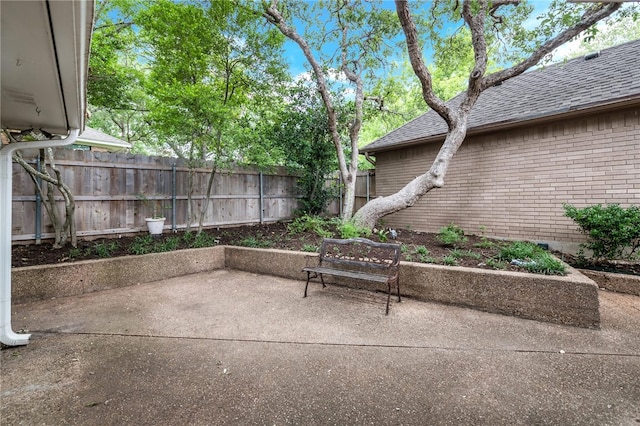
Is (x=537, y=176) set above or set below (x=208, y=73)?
below

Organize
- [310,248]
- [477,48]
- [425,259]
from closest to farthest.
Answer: [425,259], [310,248], [477,48]

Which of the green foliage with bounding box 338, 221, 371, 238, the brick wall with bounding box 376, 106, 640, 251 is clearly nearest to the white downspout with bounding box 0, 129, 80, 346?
the green foliage with bounding box 338, 221, 371, 238

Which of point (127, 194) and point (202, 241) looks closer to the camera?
point (202, 241)

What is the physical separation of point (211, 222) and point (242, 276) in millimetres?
2782

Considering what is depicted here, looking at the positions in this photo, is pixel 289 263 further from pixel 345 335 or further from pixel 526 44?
pixel 526 44

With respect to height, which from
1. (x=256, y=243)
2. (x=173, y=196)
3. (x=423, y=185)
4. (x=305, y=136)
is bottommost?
(x=256, y=243)

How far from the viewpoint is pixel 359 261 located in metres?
4.38

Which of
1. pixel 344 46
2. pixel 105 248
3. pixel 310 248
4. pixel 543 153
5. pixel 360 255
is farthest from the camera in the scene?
pixel 344 46

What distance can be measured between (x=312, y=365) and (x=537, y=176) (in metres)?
6.41

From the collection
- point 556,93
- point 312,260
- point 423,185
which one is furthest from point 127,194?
point 556,93

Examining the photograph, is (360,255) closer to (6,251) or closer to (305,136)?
(6,251)

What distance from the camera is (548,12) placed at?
5.62 m

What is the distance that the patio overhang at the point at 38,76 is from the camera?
4.76 ft

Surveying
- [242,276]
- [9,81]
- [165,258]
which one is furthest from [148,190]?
[9,81]
